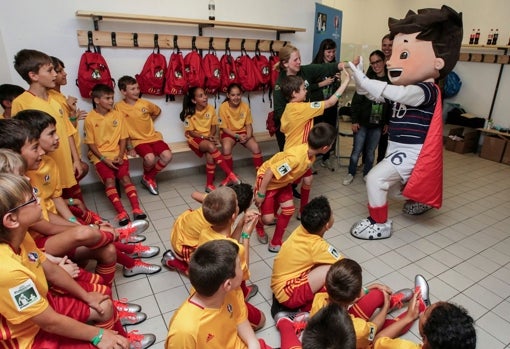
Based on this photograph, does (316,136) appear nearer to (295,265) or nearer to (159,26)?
(295,265)

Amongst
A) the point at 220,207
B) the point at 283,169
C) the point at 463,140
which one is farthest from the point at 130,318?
the point at 463,140

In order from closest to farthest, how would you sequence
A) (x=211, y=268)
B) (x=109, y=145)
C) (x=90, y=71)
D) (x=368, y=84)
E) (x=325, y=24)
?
(x=211, y=268)
(x=368, y=84)
(x=90, y=71)
(x=109, y=145)
(x=325, y=24)

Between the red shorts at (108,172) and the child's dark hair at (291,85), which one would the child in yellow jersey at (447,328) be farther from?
the red shorts at (108,172)

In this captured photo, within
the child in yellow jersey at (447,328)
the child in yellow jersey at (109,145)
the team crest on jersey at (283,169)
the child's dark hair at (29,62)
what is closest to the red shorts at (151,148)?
the child in yellow jersey at (109,145)

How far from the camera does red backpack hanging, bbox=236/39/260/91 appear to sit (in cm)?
381

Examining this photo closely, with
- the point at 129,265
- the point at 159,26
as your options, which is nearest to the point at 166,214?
the point at 129,265

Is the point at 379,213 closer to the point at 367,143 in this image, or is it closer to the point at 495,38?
the point at 367,143

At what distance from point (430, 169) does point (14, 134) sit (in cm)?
269

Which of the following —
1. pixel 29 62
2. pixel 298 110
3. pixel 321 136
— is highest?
pixel 29 62

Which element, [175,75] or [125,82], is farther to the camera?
[175,75]

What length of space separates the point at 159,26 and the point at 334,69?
181cm

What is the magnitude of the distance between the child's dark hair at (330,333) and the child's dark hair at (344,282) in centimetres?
37

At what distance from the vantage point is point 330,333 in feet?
3.41

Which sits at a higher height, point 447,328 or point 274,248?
point 447,328
